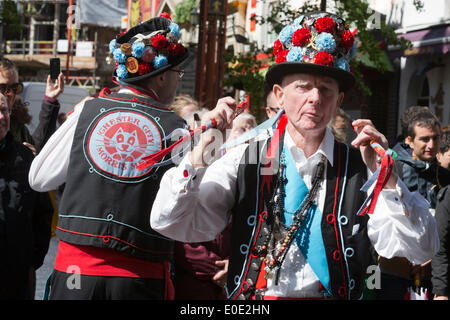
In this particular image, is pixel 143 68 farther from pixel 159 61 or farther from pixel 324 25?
pixel 324 25

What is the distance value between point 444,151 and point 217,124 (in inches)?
140

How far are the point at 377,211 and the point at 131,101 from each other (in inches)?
66.3

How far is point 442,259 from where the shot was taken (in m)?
4.75

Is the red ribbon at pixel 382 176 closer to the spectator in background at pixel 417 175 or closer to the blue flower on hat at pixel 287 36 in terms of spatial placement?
the blue flower on hat at pixel 287 36

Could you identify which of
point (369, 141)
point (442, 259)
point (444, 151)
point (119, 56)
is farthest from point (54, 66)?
point (444, 151)

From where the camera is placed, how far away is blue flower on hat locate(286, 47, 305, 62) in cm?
297

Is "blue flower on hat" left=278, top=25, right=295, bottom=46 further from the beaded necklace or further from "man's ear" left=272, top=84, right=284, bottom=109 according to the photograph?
the beaded necklace

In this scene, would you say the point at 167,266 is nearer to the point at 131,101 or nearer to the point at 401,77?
the point at 131,101

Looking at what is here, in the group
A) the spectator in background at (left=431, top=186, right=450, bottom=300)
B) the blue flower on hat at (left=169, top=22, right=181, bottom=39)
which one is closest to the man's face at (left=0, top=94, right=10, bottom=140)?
the blue flower on hat at (left=169, top=22, right=181, bottom=39)

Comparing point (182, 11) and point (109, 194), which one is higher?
point (182, 11)

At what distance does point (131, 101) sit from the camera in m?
3.91

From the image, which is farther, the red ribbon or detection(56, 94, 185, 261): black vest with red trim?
detection(56, 94, 185, 261): black vest with red trim

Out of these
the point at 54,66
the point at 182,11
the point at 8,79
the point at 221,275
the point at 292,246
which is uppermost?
the point at 182,11
